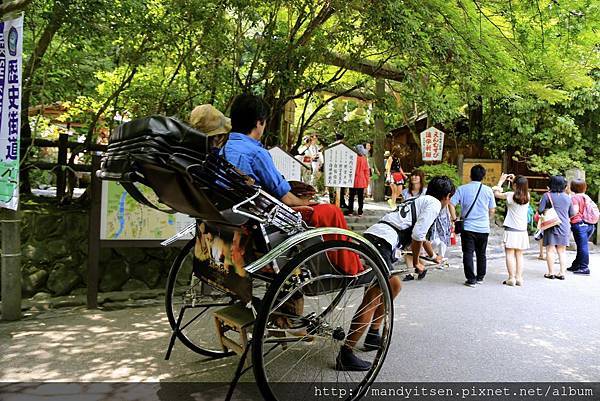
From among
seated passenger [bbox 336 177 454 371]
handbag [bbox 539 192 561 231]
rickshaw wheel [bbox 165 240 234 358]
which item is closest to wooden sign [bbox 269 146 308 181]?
rickshaw wheel [bbox 165 240 234 358]

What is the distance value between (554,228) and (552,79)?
152 inches

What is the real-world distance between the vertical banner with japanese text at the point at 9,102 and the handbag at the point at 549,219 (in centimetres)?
781

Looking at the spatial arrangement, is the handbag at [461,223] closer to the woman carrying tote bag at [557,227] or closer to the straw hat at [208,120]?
the woman carrying tote bag at [557,227]

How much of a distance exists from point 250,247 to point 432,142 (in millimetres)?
12704

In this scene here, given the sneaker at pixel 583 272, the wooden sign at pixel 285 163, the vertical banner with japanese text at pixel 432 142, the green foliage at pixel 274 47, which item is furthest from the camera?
the vertical banner with japanese text at pixel 432 142

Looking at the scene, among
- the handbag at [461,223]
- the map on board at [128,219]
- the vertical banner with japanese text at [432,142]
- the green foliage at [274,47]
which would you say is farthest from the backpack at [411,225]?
the vertical banner with japanese text at [432,142]

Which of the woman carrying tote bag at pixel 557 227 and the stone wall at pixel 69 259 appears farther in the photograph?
the woman carrying tote bag at pixel 557 227

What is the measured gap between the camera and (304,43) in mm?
7629

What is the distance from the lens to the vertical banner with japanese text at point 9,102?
15.1 feet

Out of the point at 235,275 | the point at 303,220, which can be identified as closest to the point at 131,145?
the point at 235,275

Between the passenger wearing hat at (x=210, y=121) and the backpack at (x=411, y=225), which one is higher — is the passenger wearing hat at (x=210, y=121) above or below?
above

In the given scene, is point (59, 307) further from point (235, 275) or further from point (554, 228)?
point (554, 228)

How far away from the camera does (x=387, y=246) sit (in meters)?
4.12

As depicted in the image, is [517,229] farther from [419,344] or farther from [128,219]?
[128,219]
